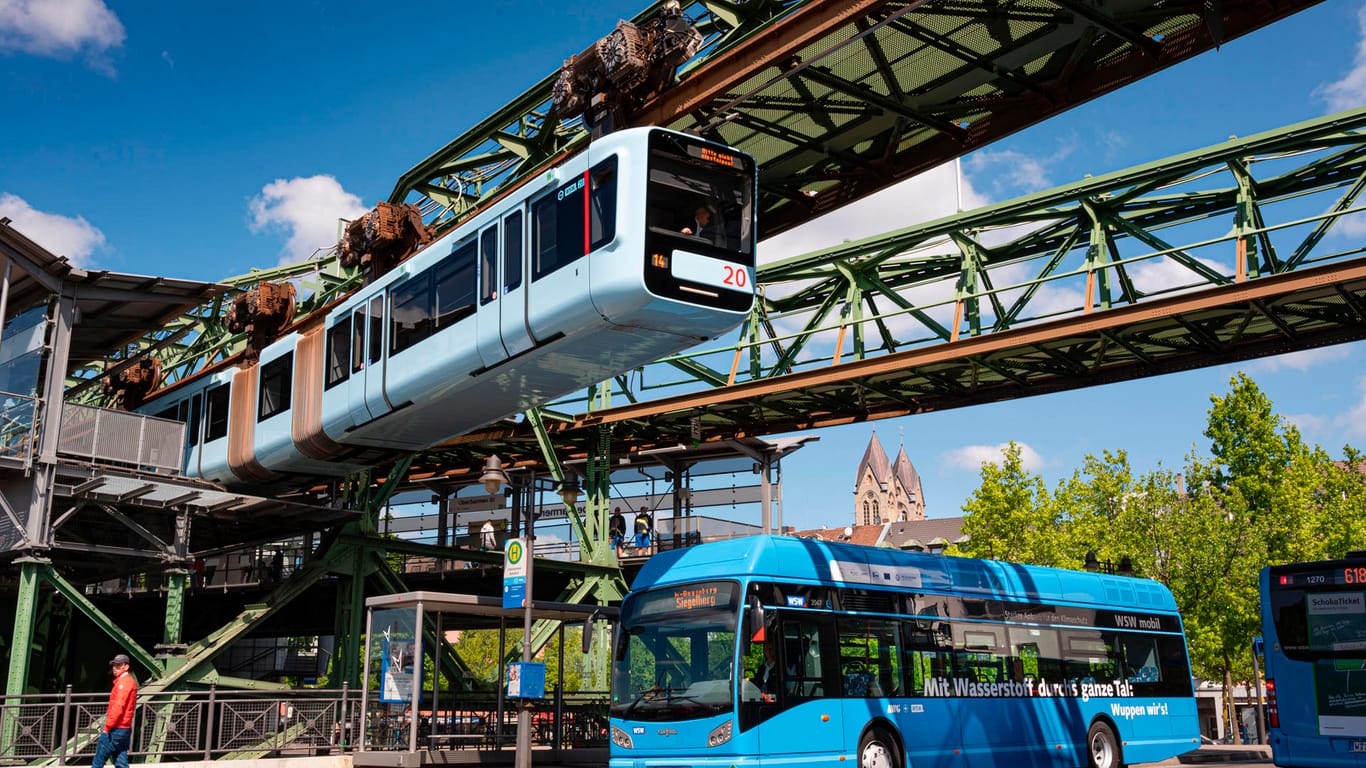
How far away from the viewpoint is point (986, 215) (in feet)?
86.6

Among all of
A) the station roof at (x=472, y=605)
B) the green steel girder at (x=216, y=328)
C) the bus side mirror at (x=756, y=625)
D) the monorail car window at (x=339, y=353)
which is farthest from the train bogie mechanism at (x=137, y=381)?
the bus side mirror at (x=756, y=625)

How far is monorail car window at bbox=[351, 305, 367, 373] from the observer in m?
20.2

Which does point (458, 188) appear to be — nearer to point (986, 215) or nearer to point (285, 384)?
point (285, 384)

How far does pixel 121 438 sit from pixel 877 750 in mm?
17093

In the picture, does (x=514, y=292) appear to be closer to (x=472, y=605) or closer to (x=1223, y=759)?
(x=472, y=605)

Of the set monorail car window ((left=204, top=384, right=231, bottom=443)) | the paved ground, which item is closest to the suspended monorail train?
monorail car window ((left=204, top=384, right=231, bottom=443))

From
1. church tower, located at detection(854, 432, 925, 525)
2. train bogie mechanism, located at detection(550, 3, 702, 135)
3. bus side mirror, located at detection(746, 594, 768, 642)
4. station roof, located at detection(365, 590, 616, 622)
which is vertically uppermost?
church tower, located at detection(854, 432, 925, 525)

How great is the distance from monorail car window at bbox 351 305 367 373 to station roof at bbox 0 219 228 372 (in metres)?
5.07

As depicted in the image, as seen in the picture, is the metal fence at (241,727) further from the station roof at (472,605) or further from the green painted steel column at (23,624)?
the station roof at (472,605)

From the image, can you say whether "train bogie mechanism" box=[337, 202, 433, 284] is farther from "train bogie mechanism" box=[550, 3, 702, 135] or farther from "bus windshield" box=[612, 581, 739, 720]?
"bus windshield" box=[612, 581, 739, 720]

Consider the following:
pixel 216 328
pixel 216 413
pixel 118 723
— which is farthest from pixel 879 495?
pixel 118 723

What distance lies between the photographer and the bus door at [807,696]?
1409 centimetres

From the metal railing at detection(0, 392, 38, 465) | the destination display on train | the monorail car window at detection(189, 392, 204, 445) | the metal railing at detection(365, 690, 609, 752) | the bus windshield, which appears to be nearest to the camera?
the bus windshield

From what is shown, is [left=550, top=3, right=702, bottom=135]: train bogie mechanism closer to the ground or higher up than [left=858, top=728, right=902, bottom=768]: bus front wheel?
higher up
